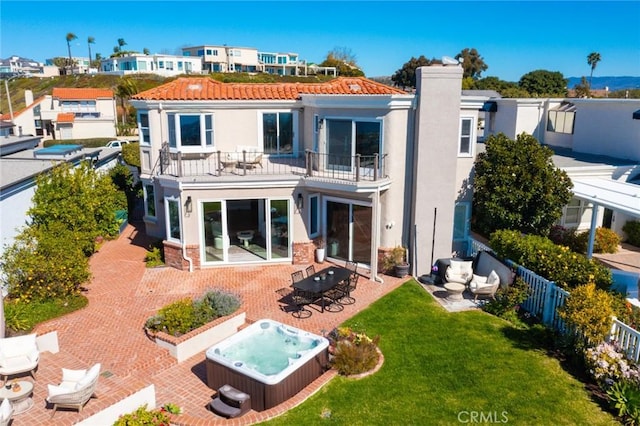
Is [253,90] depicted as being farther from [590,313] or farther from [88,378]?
[590,313]

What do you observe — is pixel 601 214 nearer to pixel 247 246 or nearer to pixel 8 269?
pixel 247 246

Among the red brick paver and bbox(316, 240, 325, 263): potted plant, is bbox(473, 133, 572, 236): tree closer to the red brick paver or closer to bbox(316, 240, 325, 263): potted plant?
the red brick paver

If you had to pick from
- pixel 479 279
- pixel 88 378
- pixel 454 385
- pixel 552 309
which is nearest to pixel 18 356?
pixel 88 378

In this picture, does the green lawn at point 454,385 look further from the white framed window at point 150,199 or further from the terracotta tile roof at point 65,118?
the terracotta tile roof at point 65,118

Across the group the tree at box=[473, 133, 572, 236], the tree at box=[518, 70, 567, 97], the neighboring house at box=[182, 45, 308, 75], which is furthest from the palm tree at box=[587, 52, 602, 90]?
the tree at box=[473, 133, 572, 236]

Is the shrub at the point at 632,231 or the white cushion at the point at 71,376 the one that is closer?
the white cushion at the point at 71,376

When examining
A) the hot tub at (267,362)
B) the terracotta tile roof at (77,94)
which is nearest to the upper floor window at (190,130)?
the hot tub at (267,362)

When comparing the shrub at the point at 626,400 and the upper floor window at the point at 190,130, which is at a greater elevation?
the upper floor window at the point at 190,130
